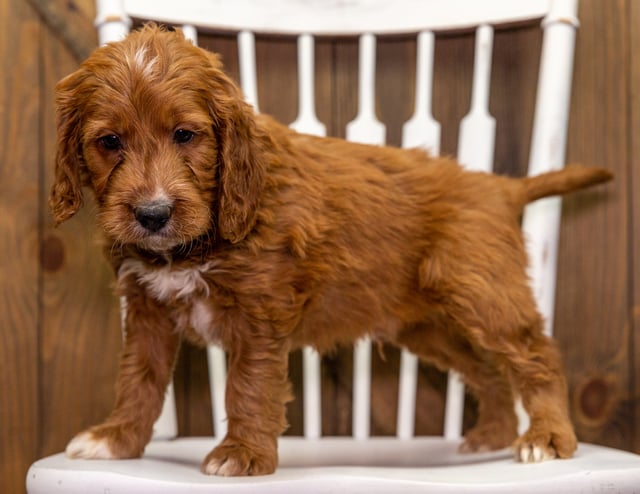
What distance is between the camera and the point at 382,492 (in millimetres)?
1068

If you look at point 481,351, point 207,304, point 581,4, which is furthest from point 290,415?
point 581,4

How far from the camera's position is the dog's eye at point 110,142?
123 centimetres

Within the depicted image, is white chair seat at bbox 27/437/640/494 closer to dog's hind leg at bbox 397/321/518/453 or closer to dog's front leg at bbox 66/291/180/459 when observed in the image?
dog's front leg at bbox 66/291/180/459

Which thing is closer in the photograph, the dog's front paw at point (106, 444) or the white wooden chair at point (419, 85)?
the dog's front paw at point (106, 444)

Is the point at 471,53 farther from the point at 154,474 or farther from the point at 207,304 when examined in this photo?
the point at 154,474

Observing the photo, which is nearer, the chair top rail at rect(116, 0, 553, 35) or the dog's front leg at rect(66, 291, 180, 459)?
the dog's front leg at rect(66, 291, 180, 459)

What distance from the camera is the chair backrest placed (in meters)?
1.70

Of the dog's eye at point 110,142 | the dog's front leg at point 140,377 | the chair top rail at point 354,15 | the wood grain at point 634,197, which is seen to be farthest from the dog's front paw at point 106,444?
the wood grain at point 634,197

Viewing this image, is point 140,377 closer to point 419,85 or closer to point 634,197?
point 419,85

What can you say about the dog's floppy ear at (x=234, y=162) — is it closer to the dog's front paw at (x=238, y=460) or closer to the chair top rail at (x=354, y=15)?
the dog's front paw at (x=238, y=460)

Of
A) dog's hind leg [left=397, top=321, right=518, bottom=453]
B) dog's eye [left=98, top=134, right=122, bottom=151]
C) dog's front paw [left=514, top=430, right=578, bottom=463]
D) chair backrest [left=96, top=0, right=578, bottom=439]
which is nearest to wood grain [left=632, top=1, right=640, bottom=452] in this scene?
chair backrest [left=96, top=0, right=578, bottom=439]

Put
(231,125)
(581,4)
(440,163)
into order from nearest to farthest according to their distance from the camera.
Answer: (231,125), (440,163), (581,4)

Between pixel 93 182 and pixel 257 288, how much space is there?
13.5 inches

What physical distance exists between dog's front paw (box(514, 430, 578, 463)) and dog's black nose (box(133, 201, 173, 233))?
75 centimetres
